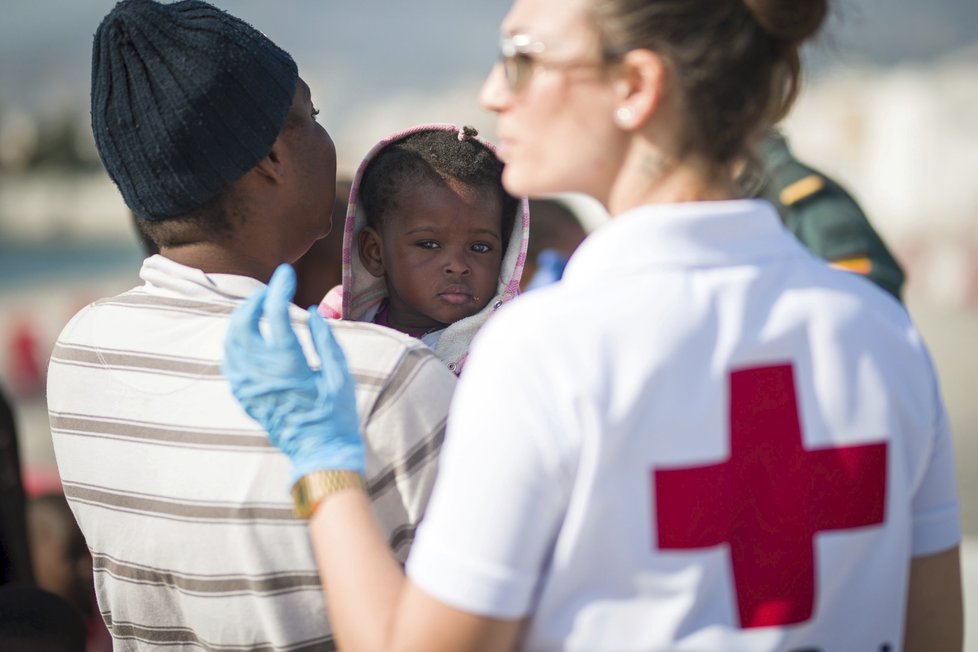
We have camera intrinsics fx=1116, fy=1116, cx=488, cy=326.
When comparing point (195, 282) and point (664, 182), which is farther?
point (195, 282)

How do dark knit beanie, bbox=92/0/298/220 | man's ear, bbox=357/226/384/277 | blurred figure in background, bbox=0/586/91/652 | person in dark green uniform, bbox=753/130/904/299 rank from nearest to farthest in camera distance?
dark knit beanie, bbox=92/0/298/220, man's ear, bbox=357/226/384/277, blurred figure in background, bbox=0/586/91/652, person in dark green uniform, bbox=753/130/904/299

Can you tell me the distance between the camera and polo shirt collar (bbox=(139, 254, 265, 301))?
1479mm

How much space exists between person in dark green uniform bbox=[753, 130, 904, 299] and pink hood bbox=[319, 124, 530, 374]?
1189mm

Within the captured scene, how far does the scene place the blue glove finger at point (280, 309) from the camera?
1.26 meters

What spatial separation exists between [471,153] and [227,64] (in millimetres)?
647

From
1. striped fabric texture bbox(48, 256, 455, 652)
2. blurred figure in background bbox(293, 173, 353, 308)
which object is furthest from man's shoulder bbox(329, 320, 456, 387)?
blurred figure in background bbox(293, 173, 353, 308)

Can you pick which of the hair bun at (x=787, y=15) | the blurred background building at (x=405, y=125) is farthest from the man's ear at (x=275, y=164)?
the blurred background building at (x=405, y=125)

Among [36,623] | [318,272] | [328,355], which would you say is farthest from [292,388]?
[318,272]

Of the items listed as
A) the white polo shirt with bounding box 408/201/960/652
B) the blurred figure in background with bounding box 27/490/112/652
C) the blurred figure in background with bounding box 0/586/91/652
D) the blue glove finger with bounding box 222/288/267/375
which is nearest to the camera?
the white polo shirt with bounding box 408/201/960/652

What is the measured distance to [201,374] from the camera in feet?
4.64

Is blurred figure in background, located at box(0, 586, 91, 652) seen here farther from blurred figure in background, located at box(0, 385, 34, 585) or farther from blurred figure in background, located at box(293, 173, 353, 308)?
blurred figure in background, located at box(293, 173, 353, 308)

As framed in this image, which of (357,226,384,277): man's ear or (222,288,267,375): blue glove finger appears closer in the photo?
(222,288,267,375): blue glove finger

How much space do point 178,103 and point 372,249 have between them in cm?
70

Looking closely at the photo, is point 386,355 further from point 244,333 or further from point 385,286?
point 385,286
